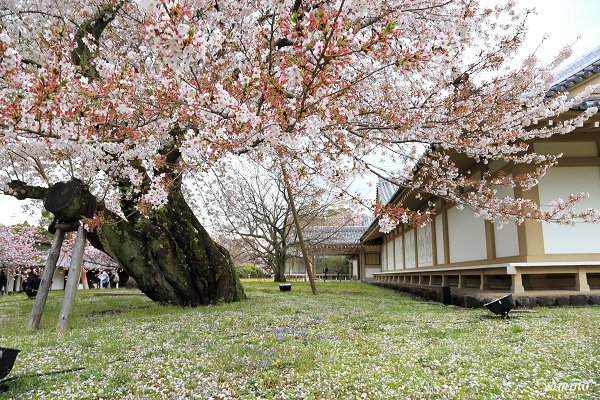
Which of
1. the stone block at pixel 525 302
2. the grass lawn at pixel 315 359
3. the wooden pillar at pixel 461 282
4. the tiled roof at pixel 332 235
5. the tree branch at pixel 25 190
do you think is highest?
the tiled roof at pixel 332 235

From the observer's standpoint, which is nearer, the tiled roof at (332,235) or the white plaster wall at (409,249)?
the white plaster wall at (409,249)

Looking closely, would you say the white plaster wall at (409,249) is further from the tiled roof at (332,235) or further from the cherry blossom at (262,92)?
the cherry blossom at (262,92)

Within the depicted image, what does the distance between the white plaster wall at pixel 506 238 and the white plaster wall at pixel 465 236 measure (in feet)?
2.12

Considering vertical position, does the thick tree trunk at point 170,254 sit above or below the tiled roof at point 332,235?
below

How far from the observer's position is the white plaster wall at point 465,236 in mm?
10797

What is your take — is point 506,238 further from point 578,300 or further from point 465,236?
point 465,236

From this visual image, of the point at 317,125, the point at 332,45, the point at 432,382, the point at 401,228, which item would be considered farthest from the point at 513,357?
the point at 401,228

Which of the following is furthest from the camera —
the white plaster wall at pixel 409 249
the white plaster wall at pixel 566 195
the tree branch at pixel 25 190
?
the white plaster wall at pixel 409 249

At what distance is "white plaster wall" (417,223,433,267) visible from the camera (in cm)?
1553

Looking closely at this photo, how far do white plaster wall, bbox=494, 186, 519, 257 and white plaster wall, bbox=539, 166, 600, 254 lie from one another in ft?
1.98

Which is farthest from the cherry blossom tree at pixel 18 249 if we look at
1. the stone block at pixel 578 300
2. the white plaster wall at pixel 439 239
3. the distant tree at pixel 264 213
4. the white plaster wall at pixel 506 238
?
the stone block at pixel 578 300

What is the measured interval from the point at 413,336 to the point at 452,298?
18.2 feet

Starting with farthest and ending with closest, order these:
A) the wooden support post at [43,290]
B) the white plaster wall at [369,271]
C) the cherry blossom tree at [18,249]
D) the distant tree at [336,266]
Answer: the distant tree at [336,266] < the white plaster wall at [369,271] < the cherry blossom tree at [18,249] < the wooden support post at [43,290]

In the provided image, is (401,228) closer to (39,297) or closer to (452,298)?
(452,298)
